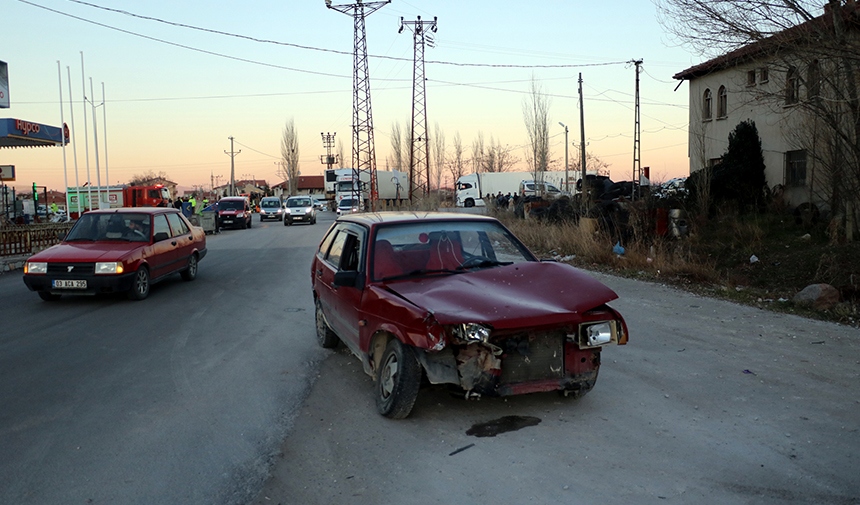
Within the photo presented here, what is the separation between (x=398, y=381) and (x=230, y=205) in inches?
1295

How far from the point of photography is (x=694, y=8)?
36.5ft

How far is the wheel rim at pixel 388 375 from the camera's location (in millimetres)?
4445

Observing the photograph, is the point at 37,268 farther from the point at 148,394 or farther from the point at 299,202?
the point at 299,202

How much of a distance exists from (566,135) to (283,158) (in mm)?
58181

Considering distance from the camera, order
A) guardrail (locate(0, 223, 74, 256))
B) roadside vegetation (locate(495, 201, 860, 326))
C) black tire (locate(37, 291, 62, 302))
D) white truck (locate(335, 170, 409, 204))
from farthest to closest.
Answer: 1. white truck (locate(335, 170, 409, 204))
2. guardrail (locate(0, 223, 74, 256))
3. black tire (locate(37, 291, 62, 302))
4. roadside vegetation (locate(495, 201, 860, 326))

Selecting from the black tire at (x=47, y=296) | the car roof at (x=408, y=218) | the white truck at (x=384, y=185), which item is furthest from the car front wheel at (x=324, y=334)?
the white truck at (x=384, y=185)

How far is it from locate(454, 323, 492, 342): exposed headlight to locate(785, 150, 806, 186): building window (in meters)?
20.9

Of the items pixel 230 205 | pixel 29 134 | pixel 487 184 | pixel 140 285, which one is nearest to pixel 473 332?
pixel 140 285

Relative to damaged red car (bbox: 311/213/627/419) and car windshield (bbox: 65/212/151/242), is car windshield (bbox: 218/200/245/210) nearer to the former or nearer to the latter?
car windshield (bbox: 65/212/151/242)

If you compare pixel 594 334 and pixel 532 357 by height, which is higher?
pixel 594 334

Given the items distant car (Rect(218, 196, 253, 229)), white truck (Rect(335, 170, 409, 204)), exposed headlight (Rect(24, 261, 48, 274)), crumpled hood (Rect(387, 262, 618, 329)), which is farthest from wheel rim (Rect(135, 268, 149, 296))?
white truck (Rect(335, 170, 409, 204))

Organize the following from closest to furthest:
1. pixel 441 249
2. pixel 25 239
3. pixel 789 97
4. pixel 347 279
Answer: pixel 347 279
pixel 441 249
pixel 789 97
pixel 25 239

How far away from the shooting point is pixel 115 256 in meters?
9.54

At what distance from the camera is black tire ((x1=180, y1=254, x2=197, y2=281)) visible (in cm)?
1225
